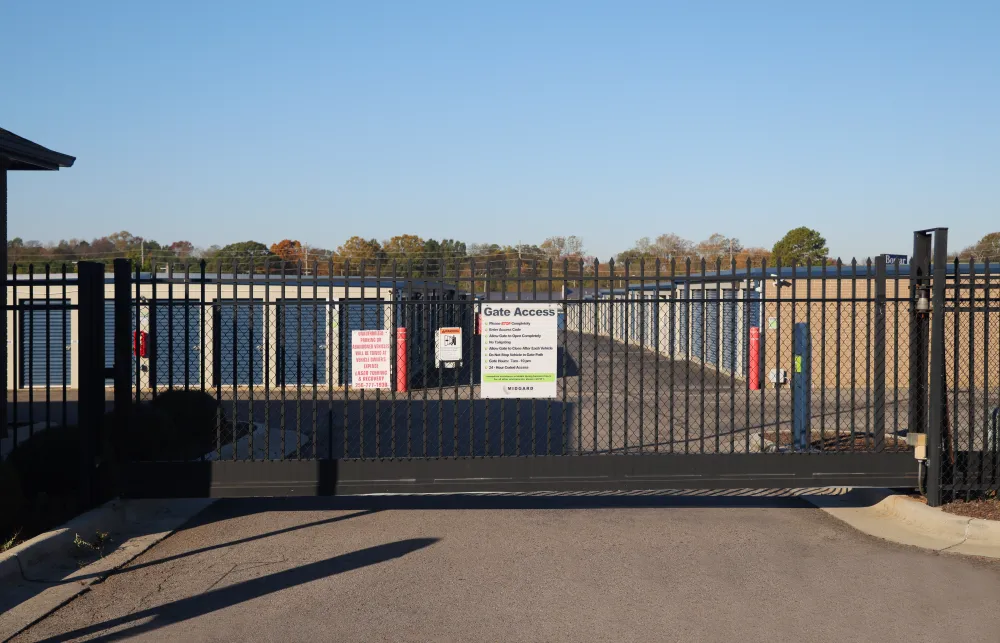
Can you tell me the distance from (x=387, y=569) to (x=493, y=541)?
122 centimetres

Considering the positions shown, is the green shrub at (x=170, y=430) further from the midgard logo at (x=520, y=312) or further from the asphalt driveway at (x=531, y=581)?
the midgard logo at (x=520, y=312)

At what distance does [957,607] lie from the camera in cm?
644

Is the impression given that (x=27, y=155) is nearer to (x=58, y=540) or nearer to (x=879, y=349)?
(x=58, y=540)

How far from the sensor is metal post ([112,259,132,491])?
28.4 ft

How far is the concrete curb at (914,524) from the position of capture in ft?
26.1

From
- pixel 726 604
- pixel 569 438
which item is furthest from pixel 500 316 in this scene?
pixel 569 438

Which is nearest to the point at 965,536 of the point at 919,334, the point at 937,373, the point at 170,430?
the point at 937,373

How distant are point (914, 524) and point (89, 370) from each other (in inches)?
300

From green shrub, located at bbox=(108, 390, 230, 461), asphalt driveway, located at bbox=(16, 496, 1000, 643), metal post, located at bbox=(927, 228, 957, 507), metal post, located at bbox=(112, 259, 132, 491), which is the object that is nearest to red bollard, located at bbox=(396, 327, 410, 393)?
green shrub, located at bbox=(108, 390, 230, 461)

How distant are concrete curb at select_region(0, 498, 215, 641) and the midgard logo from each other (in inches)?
138

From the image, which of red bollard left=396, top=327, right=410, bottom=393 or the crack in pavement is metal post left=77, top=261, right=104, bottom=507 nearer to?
the crack in pavement

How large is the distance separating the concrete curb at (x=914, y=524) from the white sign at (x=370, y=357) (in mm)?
4632

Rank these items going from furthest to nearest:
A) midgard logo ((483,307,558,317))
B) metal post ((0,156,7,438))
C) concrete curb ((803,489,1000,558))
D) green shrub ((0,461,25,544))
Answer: metal post ((0,156,7,438)) < midgard logo ((483,307,558,317)) < concrete curb ((803,489,1000,558)) < green shrub ((0,461,25,544))

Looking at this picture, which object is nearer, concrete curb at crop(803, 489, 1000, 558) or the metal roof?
concrete curb at crop(803, 489, 1000, 558)
